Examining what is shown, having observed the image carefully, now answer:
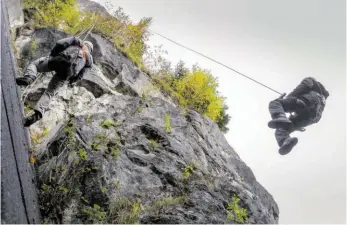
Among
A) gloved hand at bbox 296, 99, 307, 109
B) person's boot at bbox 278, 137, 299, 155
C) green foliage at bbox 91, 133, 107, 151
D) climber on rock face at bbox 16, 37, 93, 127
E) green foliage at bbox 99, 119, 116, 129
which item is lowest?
green foliage at bbox 91, 133, 107, 151

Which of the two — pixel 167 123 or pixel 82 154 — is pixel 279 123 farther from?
pixel 82 154

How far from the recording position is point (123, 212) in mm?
6062

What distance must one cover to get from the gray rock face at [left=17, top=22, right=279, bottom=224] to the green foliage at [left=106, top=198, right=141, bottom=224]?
15 mm

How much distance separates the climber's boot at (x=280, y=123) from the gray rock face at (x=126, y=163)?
1507mm

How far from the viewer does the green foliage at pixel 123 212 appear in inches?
230

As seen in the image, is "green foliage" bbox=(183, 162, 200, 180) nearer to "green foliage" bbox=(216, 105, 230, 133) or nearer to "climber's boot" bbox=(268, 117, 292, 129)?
"climber's boot" bbox=(268, 117, 292, 129)

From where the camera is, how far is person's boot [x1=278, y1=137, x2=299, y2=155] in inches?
323

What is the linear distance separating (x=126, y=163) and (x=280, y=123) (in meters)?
3.32

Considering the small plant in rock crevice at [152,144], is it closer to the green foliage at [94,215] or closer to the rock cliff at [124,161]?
the rock cliff at [124,161]

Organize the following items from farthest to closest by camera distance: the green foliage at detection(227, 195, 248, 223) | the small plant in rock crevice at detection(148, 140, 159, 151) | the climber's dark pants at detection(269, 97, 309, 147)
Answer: the climber's dark pants at detection(269, 97, 309, 147), the small plant in rock crevice at detection(148, 140, 159, 151), the green foliage at detection(227, 195, 248, 223)

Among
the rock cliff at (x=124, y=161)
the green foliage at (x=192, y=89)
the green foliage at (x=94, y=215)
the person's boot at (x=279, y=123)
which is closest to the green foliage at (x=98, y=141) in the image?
the rock cliff at (x=124, y=161)

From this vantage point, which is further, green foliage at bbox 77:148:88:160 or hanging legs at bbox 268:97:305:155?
hanging legs at bbox 268:97:305:155

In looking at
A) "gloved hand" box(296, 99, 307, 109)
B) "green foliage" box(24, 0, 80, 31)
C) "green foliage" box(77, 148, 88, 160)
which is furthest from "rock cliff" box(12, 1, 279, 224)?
"gloved hand" box(296, 99, 307, 109)

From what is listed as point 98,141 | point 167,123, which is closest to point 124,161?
point 98,141
